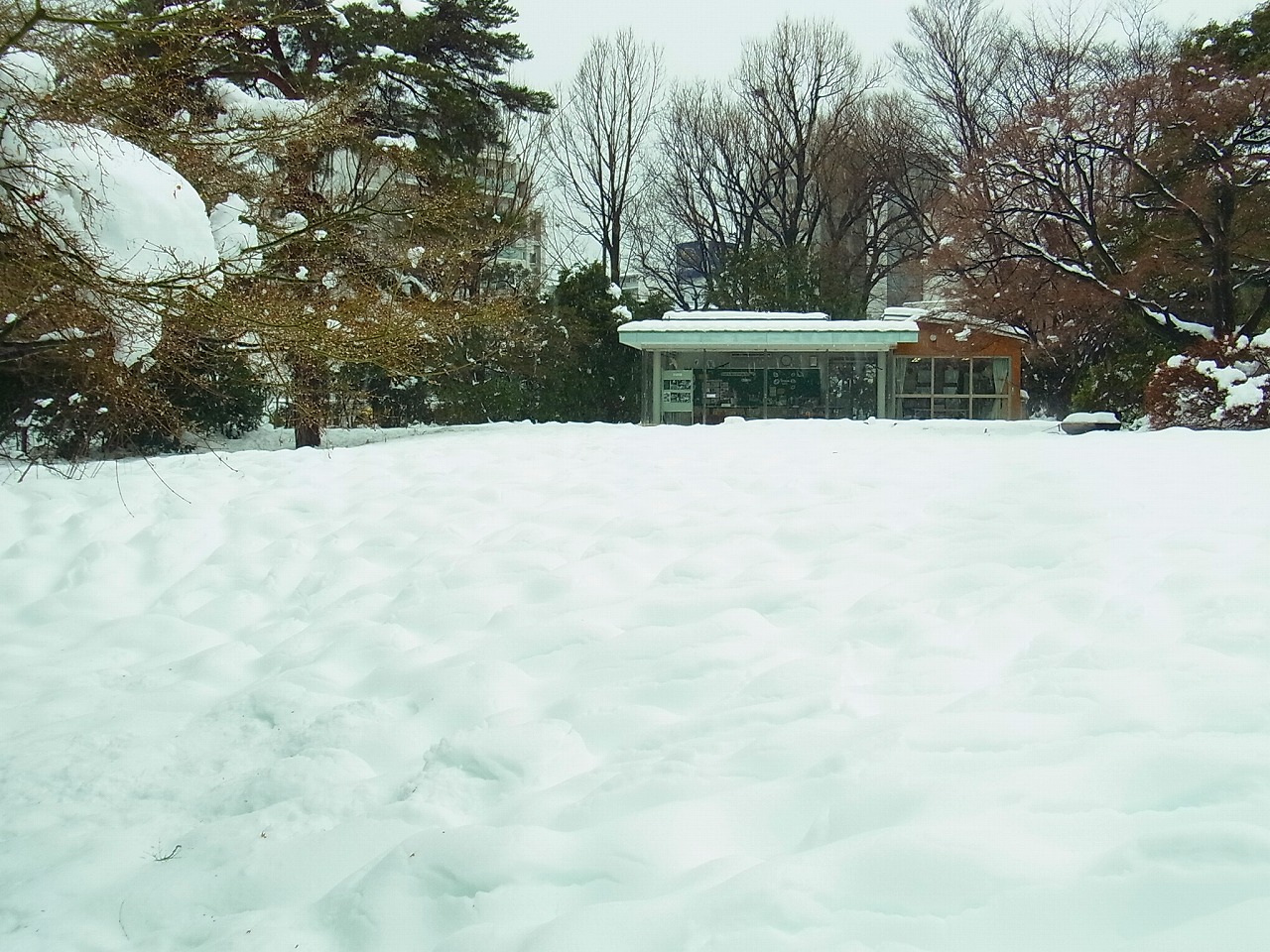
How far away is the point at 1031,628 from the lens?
415 cm

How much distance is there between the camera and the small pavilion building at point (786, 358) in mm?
20062

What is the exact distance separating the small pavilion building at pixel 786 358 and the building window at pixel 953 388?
28cm

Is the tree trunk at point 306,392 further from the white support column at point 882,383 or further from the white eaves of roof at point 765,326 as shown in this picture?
the white support column at point 882,383

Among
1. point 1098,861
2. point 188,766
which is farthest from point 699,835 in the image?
point 188,766

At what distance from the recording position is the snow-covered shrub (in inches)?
450

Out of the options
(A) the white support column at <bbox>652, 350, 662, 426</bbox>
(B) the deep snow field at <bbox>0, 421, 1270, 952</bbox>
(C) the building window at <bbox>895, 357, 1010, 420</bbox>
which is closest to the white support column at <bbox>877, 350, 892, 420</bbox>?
(C) the building window at <bbox>895, 357, 1010, 420</bbox>

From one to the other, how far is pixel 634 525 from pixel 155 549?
334cm

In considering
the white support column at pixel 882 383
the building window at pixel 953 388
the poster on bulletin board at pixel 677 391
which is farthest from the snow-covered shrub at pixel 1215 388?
the poster on bulletin board at pixel 677 391

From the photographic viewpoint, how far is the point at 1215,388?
468 inches

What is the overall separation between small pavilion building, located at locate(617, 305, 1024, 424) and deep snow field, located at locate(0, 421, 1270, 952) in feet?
43.2

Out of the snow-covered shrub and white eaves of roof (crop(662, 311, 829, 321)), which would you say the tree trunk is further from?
white eaves of roof (crop(662, 311, 829, 321))

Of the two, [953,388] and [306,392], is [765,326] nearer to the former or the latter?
[953,388]

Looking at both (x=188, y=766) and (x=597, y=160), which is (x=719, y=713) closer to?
(x=188, y=766)

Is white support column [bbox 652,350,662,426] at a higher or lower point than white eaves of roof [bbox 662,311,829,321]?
lower
